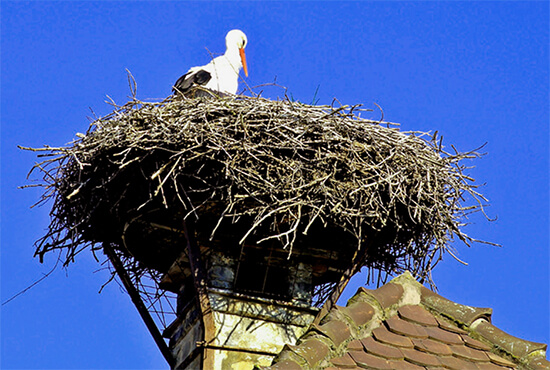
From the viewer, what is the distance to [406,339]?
4902 mm

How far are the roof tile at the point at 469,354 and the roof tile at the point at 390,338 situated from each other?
25 centimetres

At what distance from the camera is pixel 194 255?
21.9 feet

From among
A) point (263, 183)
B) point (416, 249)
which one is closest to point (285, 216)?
point (263, 183)

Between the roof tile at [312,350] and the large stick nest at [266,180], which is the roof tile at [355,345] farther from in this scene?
the large stick nest at [266,180]

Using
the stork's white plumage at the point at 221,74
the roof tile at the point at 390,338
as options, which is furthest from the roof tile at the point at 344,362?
the stork's white plumage at the point at 221,74

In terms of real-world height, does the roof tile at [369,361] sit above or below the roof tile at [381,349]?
below

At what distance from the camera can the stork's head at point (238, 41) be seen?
11.8 m

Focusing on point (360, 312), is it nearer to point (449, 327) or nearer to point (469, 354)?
point (449, 327)

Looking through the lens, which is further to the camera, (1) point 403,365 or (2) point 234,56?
(2) point 234,56

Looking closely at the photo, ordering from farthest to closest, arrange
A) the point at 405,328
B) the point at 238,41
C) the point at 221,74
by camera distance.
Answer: the point at 238,41 < the point at 221,74 < the point at 405,328

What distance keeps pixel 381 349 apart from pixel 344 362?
229mm

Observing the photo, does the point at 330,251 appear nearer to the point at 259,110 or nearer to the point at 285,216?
the point at 285,216

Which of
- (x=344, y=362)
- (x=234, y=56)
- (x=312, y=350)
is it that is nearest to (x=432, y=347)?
(x=344, y=362)

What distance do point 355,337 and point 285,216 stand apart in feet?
6.16
